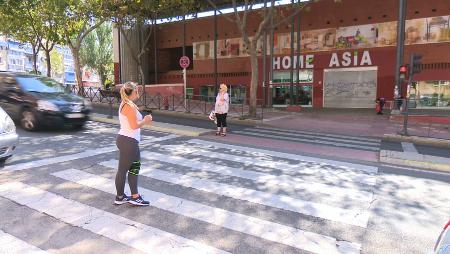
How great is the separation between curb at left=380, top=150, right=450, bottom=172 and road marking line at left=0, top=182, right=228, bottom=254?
6.86 metres

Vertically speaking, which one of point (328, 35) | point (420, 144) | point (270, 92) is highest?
point (328, 35)

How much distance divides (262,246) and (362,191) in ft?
9.58

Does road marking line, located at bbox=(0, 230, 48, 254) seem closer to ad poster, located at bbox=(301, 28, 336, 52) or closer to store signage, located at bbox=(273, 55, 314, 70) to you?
store signage, located at bbox=(273, 55, 314, 70)

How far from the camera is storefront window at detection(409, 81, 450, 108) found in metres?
22.6

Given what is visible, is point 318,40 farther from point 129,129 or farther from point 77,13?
point 129,129

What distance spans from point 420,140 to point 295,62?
47.8ft

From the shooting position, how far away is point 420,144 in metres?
13.5

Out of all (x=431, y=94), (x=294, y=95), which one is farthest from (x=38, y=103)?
(x=431, y=94)

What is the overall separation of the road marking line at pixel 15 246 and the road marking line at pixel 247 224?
1702 mm

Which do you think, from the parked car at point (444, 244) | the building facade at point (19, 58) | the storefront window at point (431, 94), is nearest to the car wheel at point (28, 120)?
the parked car at point (444, 244)

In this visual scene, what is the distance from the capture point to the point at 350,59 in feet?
83.5

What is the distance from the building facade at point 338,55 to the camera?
2277 centimetres

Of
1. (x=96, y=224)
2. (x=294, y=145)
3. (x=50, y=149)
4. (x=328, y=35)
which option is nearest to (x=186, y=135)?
(x=294, y=145)

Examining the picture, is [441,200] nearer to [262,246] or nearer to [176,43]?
[262,246]
